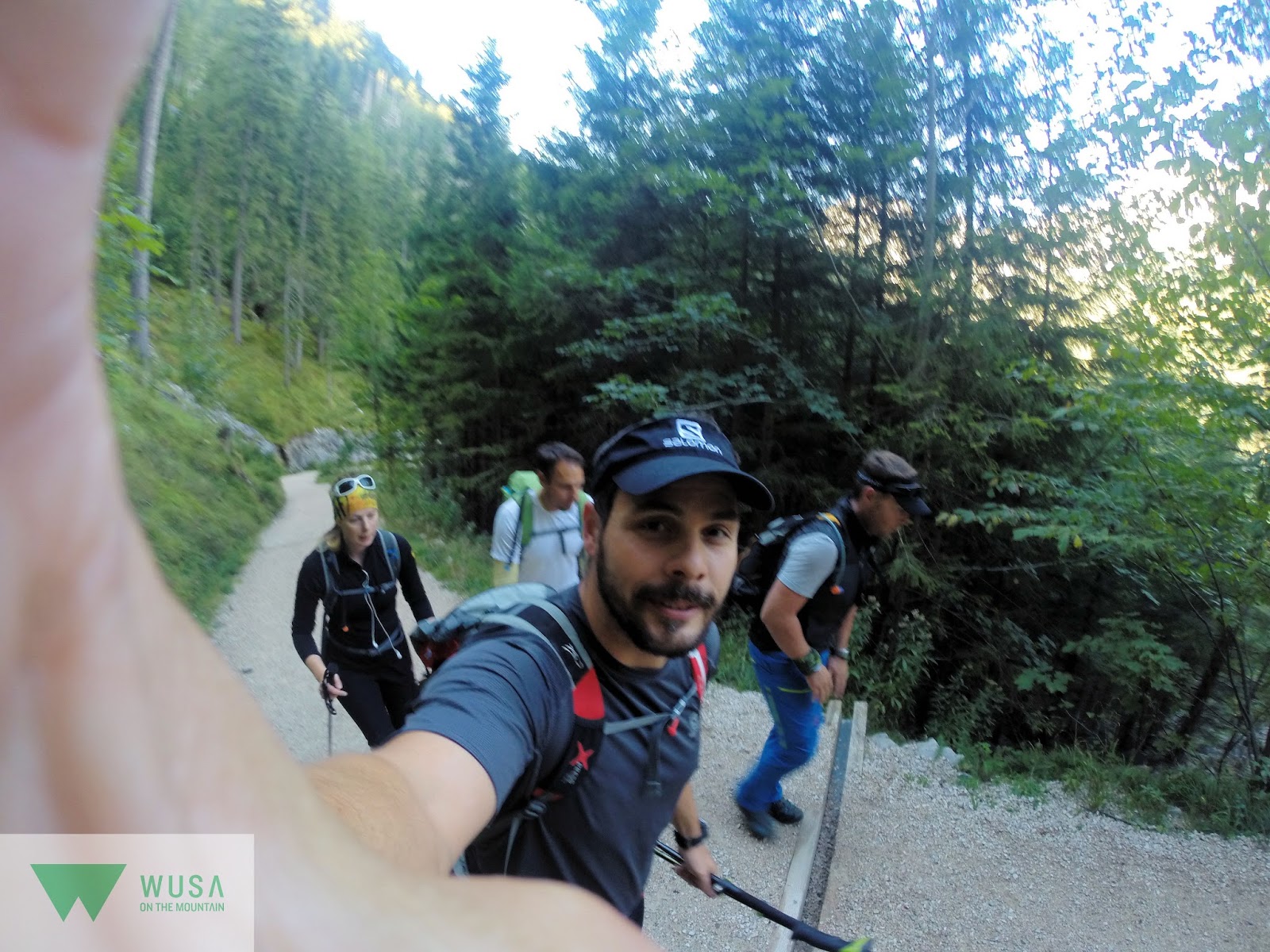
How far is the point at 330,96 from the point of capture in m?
19.7

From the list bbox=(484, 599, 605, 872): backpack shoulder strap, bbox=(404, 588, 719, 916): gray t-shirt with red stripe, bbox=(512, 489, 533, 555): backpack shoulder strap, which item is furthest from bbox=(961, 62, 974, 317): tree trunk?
bbox=(484, 599, 605, 872): backpack shoulder strap

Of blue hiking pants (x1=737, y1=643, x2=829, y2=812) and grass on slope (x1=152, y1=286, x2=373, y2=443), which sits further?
grass on slope (x1=152, y1=286, x2=373, y2=443)

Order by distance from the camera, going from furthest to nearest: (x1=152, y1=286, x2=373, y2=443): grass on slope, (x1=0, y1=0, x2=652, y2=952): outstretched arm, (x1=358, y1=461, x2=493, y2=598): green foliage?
(x1=152, y1=286, x2=373, y2=443): grass on slope, (x1=358, y1=461, x2=493, y2=598): green foliage, (x1=0, y1=0, x2=652, y2=952): outstretched arm

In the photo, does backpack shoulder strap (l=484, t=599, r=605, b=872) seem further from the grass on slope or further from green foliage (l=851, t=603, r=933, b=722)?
the grass on slope

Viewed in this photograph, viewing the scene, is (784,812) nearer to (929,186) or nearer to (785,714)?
(785,714)

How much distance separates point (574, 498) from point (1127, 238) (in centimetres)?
474

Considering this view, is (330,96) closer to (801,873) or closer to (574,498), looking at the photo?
(574,498)

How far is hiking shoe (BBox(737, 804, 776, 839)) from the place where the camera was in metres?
4.15

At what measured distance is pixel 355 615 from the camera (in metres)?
3.41

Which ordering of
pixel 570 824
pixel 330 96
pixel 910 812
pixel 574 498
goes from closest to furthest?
pixel 570 824
pixel 574 498
pixel 910 812
pixel 330 96

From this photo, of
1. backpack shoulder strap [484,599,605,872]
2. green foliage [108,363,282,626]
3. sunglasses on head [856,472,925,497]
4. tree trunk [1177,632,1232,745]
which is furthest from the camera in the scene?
green foliage [108,363,282,626]

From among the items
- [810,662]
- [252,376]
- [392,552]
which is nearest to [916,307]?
[810,662]

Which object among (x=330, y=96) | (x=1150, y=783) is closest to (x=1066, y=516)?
(x=1150, y=783)

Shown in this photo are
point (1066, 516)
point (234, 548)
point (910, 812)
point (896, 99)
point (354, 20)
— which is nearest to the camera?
point (910, 812)
